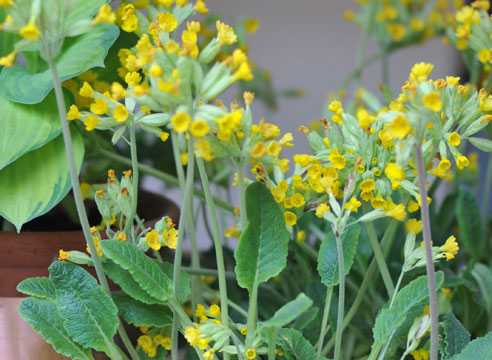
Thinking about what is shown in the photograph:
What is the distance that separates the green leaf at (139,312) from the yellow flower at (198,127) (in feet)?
0.49

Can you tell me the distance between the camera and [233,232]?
19.9 inches

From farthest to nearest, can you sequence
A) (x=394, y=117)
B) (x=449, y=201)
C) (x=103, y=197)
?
(x=449, y=201), (x=103, y=197), (x=394, y=117)

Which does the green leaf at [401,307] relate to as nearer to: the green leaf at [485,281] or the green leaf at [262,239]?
the green leaf at [262,239]

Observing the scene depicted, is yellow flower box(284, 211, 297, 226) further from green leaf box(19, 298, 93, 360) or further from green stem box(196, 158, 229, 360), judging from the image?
green leaf box(19, 298, 93, 360)

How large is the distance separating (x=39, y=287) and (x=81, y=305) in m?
0.03

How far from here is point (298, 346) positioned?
1.24ft

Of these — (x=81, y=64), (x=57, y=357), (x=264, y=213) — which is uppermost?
(x=81, y=64)

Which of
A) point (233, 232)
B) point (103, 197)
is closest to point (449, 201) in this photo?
point (233, 232)

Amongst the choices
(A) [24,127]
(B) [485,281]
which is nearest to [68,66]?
(A) [24,127]

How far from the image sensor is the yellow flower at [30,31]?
30 cm

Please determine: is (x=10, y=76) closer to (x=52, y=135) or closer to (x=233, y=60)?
(x=52, y=135)

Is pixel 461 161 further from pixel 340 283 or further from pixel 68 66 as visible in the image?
pixel 68 66

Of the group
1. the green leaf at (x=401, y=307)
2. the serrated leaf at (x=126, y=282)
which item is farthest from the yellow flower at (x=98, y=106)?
the green leaf at (x=401, y=307)

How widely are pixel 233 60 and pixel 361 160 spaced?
0.33ft
